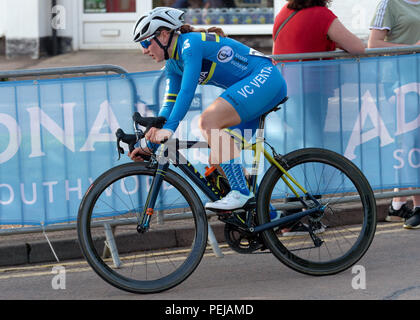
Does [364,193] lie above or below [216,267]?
above

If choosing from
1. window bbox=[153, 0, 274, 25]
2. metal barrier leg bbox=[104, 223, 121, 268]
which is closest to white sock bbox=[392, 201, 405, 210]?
metal barrier leg bbox=[104, 223, 121, 268]

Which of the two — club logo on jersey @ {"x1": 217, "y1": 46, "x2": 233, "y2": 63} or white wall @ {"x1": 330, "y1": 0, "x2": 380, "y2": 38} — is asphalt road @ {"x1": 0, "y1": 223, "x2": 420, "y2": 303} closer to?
club logo on jersey @ {"x1": 217, "y1": 46, "x2": 233, "y2": 63}

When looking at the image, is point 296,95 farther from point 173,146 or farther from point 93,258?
point 93,258

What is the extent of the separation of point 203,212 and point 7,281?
5.21 feet

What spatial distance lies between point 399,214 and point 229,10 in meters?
9.83

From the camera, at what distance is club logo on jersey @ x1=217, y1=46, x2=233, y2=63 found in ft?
16.7

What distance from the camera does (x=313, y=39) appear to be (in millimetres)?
6445

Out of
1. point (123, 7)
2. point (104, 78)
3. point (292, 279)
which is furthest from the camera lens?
point (123, 7)

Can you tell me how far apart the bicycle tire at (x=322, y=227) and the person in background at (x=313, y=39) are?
2.80 feet

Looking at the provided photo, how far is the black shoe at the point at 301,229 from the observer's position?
17.5 ft

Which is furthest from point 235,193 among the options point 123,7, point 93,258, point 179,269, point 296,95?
point 123,7

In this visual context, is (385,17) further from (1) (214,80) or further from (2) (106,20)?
(2) (106,20)

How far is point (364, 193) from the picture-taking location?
5355mm
